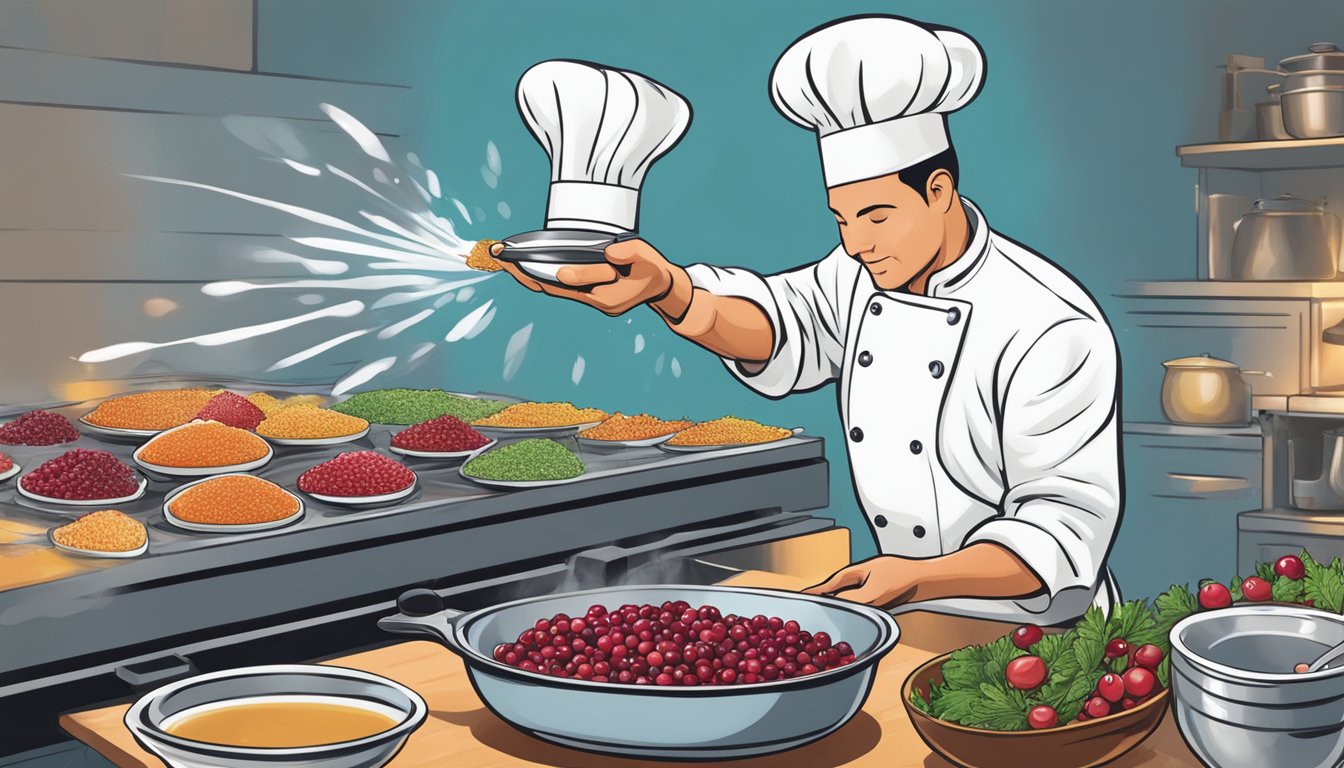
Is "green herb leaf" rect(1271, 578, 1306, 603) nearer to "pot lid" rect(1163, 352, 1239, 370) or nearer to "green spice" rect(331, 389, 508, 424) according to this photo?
"pot lid" rect(1163, 352, 1239, 370)

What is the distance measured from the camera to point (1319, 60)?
8.08 ft

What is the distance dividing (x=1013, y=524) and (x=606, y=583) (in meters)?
0.61

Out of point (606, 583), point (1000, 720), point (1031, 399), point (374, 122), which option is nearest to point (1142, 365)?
point (1031, 399)

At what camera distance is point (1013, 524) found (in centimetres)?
194

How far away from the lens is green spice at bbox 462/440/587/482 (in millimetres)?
2023

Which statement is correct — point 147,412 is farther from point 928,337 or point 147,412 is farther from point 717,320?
point 928,337

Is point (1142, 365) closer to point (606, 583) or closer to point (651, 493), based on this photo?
point (651, 493)

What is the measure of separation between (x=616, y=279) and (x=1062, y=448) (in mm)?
726

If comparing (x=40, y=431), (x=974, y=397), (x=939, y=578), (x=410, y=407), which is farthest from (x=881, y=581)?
(x=40, y=431)

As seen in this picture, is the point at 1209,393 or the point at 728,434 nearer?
the point at 728,434

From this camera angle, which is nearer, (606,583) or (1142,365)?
(606,583)

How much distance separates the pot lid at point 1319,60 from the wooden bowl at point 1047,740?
72.7 inches

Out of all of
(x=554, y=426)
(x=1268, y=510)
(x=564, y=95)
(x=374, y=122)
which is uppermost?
(x=374, y=122)

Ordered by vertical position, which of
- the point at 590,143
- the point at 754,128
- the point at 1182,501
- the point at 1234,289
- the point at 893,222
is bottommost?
the point at 1182,501
